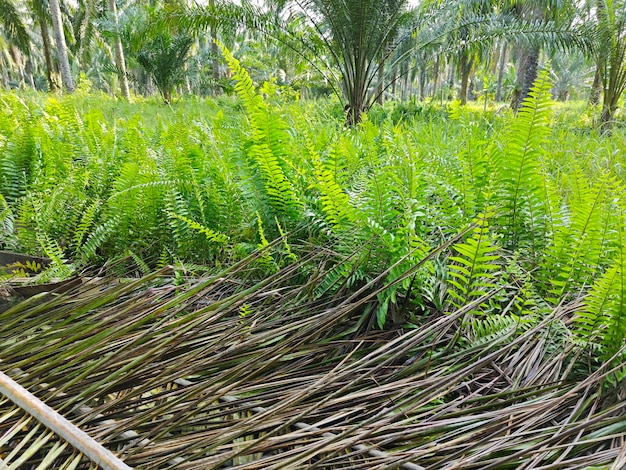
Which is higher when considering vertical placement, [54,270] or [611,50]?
[611,50]

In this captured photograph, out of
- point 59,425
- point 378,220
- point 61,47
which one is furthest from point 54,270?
point 61,47

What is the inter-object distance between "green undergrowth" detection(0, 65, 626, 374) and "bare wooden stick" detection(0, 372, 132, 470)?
425 millimetres

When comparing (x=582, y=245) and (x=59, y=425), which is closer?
(x=59, y=425)

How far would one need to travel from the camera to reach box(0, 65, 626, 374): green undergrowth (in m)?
0.78

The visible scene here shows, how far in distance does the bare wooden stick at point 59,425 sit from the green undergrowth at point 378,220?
0.43 m

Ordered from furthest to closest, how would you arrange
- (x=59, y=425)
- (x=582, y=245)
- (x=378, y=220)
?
(x=378, y=220), (x=582, y=245), (x=59, y=425)

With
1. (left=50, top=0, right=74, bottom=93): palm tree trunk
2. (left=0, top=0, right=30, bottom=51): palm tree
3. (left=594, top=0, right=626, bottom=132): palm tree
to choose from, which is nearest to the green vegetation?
(left=594, top=0, right=626, bottom=132): palm tree

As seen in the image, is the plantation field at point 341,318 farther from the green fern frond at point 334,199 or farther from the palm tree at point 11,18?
the palm tree at point 11,18

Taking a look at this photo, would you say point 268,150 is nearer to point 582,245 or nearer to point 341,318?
point 341,318

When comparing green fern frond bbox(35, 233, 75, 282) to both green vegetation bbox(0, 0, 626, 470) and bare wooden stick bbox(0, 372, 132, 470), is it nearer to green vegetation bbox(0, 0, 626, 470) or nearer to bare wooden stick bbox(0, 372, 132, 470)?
green vegetation bbox(0, 0, 626, 470)

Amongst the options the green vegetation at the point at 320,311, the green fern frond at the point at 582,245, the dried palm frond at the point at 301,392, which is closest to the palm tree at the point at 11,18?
the green vegetation at the point at 320,311

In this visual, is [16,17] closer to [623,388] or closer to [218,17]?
[218,17]

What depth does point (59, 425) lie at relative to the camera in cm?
52

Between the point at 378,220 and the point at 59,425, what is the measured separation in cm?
73
